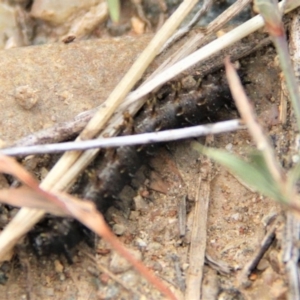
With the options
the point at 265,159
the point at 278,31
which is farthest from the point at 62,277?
the point at 278,31

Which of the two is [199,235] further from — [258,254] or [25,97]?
[25,97]

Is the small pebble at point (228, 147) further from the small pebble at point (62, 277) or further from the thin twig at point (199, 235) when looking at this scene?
the small pebble at point (62, 277)

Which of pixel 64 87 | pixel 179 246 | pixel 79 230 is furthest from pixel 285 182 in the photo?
pixel 64 87

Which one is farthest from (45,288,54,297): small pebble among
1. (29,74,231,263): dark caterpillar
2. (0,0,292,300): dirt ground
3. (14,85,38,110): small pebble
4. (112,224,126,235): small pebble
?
(14,85,38,110): small pebble

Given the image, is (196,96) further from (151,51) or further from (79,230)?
(79,230)

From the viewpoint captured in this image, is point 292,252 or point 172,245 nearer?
point 292,252

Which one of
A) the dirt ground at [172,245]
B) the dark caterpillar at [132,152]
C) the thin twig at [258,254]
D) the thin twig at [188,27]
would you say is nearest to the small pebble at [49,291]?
the dirt ground at [172,245]
